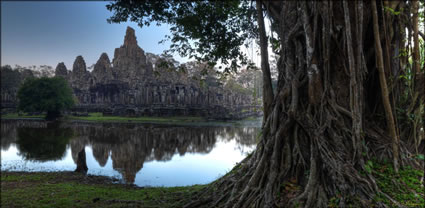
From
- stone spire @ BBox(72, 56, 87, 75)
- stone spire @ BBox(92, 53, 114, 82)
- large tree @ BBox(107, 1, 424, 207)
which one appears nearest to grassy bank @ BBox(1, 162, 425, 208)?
large tree @ BBox(107, 1, 424, 207)

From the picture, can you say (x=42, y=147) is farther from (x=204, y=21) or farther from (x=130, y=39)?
(x=130, y=39)

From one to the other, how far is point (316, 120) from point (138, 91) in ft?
91.6

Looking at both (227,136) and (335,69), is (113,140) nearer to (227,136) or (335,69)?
(227,136)

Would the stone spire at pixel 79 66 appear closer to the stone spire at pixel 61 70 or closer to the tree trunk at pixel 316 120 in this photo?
the stone spire at pixel 61 70

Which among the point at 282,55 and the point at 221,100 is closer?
the point at 282,55

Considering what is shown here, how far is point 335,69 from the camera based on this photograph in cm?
389

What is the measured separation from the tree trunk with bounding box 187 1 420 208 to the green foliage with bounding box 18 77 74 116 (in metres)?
26.6

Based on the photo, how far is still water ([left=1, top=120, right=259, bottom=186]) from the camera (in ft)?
27.4

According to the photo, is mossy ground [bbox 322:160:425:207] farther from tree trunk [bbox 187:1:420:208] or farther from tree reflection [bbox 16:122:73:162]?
tree reflection [bbox 16:122:73:162]

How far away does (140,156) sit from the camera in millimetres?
11062

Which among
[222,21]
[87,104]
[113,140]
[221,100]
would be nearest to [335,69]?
[222,21]

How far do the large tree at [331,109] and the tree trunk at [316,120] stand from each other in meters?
0.01

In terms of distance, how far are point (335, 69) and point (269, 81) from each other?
0.94 m

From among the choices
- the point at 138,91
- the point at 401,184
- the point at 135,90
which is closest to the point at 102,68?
the point at 135,90
